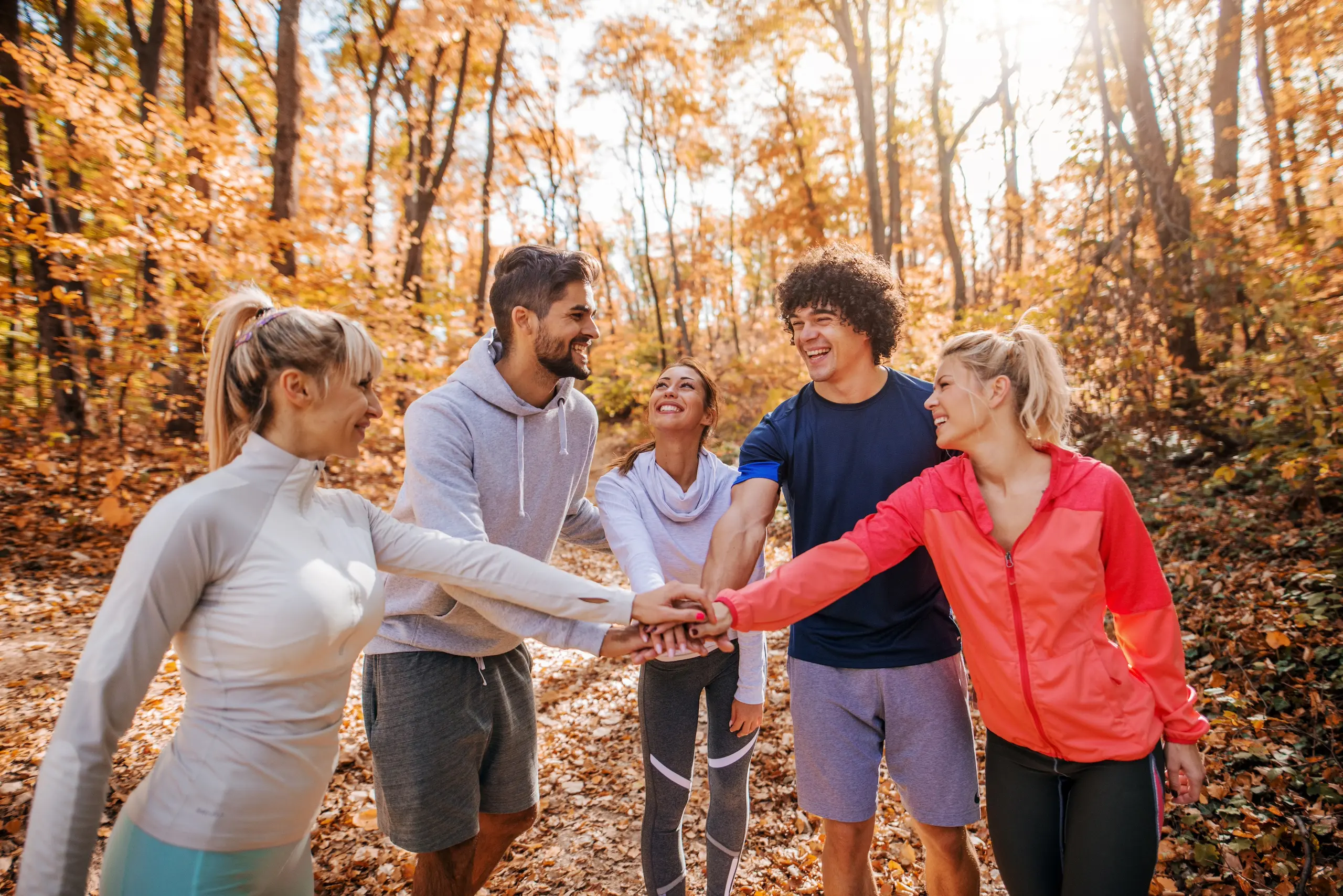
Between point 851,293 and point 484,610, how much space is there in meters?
1.87

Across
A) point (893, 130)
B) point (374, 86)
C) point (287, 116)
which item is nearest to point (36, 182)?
point (287, 116)

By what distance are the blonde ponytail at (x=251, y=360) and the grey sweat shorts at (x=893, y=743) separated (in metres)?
1.97

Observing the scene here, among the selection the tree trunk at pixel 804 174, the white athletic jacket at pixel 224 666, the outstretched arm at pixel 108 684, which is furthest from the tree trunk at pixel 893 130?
the outstretched arm at pixel 108 684

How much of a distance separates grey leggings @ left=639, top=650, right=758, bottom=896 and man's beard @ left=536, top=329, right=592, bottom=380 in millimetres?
1293

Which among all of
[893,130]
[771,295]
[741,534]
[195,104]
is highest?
[893,130]

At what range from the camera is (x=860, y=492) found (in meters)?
2.65

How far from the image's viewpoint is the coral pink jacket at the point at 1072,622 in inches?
83.0

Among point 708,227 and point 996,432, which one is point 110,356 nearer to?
point 996,432

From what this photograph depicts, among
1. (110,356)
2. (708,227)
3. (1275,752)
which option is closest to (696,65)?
(708,227)

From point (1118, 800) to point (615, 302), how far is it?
3054 cm

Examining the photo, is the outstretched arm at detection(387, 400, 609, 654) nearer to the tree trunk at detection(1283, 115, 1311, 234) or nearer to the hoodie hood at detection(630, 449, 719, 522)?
the hoodie hood at detection(630, 449, 719, 522)

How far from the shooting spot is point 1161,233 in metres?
7.46

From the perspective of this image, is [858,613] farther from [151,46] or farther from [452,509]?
[151,46]

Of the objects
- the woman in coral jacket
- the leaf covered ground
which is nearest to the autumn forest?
the leaf covered ground
